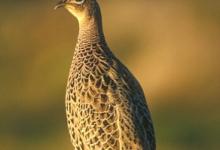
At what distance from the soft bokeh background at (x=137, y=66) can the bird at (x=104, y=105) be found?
873 cm

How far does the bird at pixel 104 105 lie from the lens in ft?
29.9

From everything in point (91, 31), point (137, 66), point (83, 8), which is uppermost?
point (83, 8)

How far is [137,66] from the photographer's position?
23938mm

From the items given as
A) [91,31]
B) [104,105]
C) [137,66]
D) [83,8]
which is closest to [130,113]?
[104,105]

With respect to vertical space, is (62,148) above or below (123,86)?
below

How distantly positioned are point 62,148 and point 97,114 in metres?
9.11

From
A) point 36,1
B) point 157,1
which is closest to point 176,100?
point 157,1

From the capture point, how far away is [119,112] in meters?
9.16

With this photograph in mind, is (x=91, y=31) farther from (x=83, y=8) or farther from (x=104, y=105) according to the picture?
(x=104, y=105)

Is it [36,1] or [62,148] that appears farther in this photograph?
[36,1]

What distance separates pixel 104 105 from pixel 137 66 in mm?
14730

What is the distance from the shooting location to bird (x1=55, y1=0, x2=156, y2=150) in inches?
359

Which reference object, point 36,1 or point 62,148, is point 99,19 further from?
point 36,1

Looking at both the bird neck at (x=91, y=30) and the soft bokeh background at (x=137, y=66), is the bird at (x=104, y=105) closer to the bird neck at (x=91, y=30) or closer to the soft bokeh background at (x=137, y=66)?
the bird neck at (x=91, y=30)
